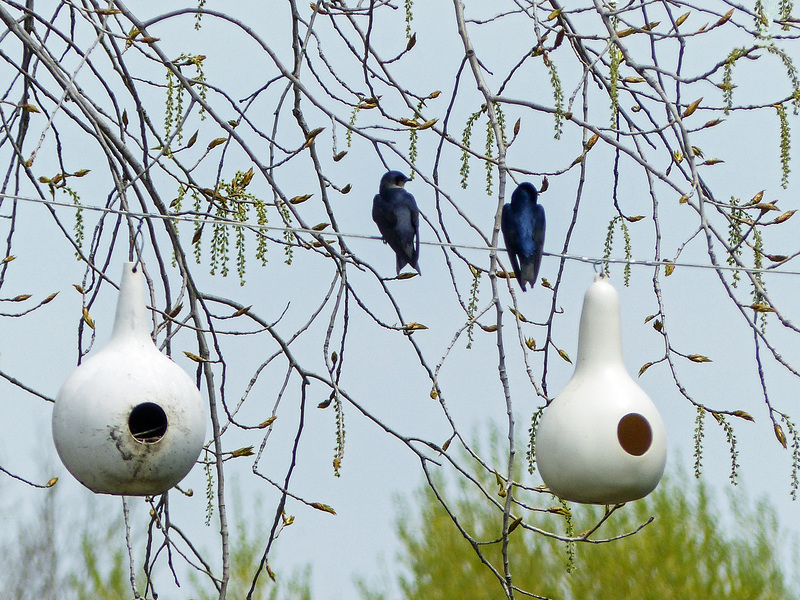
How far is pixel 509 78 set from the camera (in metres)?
3.12

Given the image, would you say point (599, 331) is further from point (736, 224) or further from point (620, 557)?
point (620, 557)

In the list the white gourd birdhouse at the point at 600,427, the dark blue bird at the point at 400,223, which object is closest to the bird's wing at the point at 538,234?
the white gourd birdhouse at the point at 600,427

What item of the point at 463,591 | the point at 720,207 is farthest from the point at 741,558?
the point at 720,207

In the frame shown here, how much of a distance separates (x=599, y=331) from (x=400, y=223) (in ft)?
2.23

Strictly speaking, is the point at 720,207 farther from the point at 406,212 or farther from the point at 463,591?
the point at 463,591

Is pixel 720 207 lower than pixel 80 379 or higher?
higher

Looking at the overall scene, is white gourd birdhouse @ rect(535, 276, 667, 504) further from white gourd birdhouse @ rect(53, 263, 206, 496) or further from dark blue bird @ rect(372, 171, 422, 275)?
white gourd birdhouse @ rect(53, 263, 206, 496)

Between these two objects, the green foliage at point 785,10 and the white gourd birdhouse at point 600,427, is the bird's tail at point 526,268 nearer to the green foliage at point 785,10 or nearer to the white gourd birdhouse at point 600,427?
the white gourd birdhouse at point 600,427

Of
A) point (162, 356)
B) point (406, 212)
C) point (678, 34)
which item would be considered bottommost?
point (162, 356)

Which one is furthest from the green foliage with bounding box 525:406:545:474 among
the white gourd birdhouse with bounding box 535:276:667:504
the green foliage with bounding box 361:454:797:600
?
the green foliage with bounding box 361:454:797:600

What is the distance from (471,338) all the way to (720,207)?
0.71 m

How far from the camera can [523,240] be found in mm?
2629

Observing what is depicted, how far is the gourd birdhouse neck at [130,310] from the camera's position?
248 cm

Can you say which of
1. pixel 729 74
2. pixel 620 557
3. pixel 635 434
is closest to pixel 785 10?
pixel 729 74
